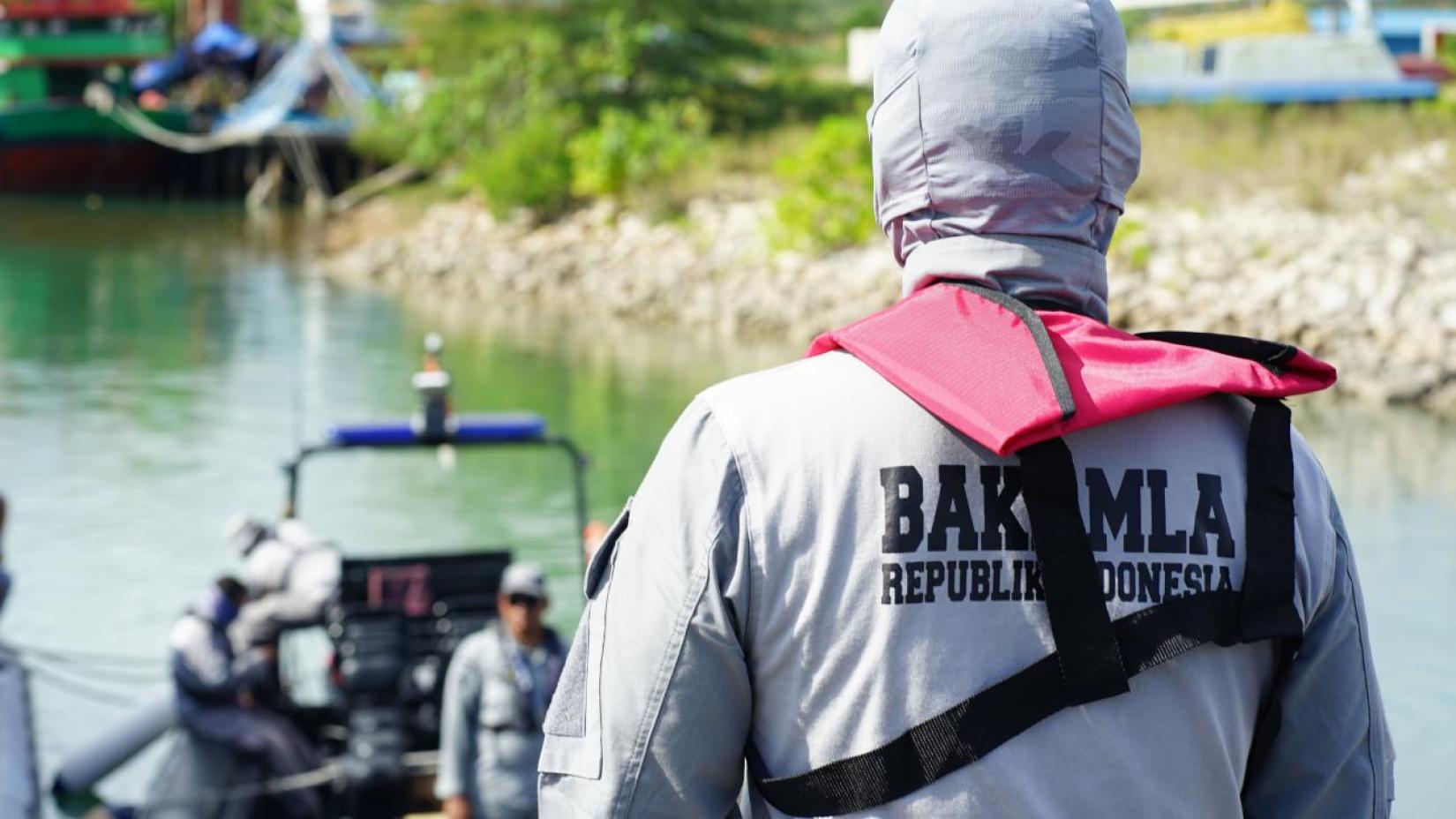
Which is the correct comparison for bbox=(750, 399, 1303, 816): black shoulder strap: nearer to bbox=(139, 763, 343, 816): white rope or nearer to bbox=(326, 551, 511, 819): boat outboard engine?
bbox=(326, 551, 511, 819): boat outboard engine

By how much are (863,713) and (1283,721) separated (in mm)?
379

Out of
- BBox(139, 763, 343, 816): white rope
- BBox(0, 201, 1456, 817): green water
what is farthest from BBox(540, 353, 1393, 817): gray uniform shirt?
BBox(0, 201, 1456, 817): green water

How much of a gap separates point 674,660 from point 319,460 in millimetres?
14042

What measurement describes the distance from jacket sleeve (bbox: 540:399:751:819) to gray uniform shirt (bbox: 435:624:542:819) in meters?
4.66

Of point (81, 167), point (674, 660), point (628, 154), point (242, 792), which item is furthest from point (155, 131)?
point (674, 660)

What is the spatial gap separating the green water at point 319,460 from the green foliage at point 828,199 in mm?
2691

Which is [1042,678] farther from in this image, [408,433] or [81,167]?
[81,167]

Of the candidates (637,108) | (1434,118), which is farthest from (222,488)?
(637,108)

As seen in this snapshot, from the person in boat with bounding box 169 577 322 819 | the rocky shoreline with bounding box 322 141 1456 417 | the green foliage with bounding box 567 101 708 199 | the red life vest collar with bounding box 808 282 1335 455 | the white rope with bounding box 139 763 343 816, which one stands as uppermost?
the green foliage with bounding box 567 101 708 199

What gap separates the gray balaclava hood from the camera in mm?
1411

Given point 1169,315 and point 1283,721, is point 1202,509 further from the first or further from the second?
point 1169,315

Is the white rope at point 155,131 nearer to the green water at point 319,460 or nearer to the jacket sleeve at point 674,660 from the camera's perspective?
the green water at point 319,460

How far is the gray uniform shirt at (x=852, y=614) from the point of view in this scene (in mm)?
1324

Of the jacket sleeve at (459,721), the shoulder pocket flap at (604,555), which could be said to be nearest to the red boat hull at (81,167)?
the jacket sleeve at (459,721)
